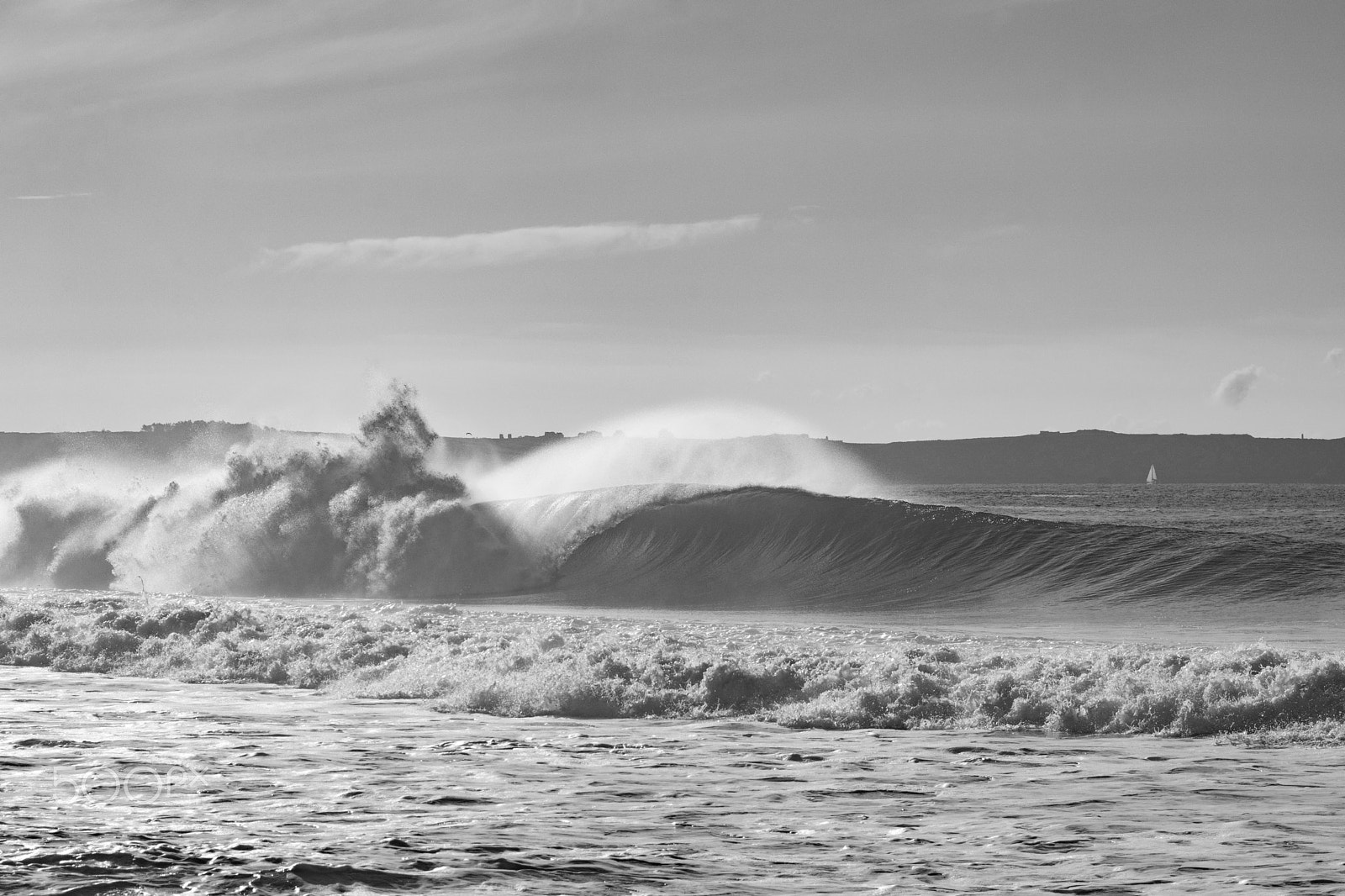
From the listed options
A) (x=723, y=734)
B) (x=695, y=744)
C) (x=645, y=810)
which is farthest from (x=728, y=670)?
(x=645, y=810)

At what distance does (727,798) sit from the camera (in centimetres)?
704

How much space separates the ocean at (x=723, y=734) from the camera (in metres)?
5.73

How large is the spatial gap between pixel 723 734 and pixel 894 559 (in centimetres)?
1565

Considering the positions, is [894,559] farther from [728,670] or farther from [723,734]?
[723,734]

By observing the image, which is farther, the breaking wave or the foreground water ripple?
the breaking wave

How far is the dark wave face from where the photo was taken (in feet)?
67.4

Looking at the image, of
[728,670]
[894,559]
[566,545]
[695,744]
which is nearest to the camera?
[695,744]

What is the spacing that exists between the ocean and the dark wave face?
0.13 m

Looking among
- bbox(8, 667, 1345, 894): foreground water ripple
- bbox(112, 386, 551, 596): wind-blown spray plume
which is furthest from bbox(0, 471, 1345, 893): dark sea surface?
bbox(112, 386, 551, 596): wind-blown spray plume

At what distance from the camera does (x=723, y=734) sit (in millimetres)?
9305

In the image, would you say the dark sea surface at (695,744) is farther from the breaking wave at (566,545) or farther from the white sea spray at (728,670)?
the breaking wave at (566,545)

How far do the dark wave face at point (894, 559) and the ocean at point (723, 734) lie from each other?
0.44ft

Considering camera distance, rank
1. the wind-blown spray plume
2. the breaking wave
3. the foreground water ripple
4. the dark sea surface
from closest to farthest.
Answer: the foreground water ripple → the dark sea surface → the breaking wave → the wind-blown spray plume

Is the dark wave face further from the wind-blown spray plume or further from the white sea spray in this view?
the white sea spray
